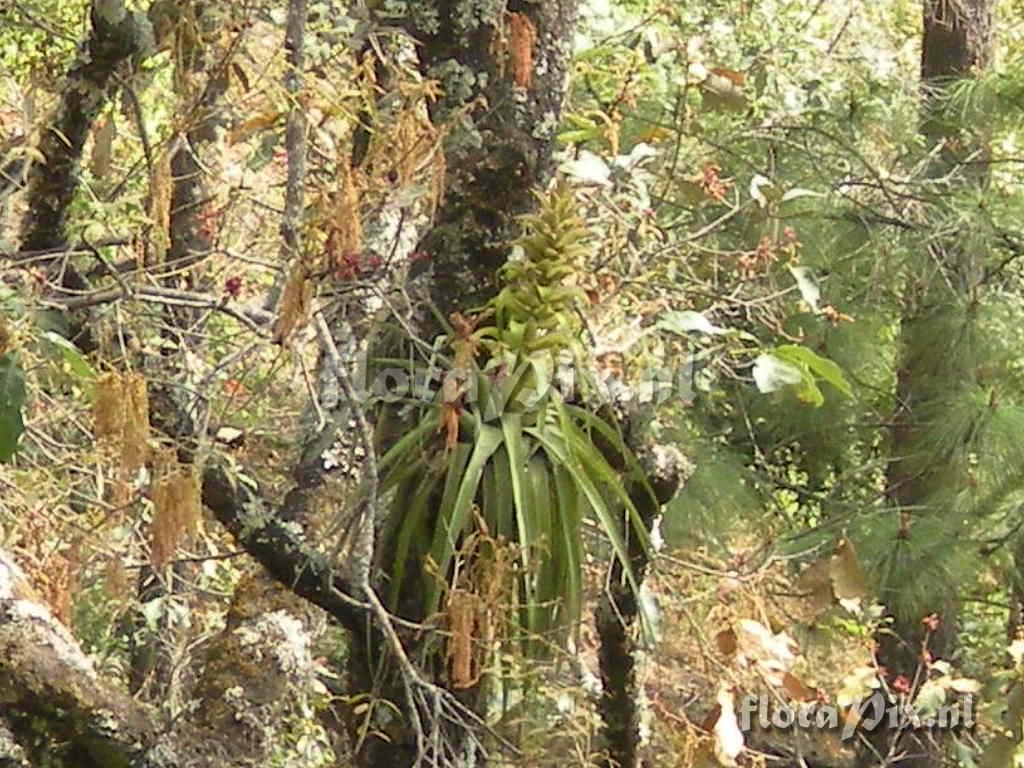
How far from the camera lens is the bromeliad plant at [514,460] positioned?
1282mm

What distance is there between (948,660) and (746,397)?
0.86 meters

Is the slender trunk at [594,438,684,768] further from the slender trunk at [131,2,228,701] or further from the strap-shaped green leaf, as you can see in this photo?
the slender trunk at [131,2,228,701]

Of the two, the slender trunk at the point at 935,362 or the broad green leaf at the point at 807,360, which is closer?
the broad green leaf at the point at 807,360

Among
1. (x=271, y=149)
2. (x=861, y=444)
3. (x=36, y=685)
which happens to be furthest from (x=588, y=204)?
(x=861, y=444)

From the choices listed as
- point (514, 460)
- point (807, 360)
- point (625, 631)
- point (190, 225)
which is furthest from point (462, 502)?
point (190, 225)

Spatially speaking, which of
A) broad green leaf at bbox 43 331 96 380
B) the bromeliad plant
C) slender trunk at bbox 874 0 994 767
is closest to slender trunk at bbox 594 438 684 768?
the bromeliad plant

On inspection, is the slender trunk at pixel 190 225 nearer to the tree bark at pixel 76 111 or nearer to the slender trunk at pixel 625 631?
the tree bark at pixel 76 111

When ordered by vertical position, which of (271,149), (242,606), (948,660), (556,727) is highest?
(271,149)

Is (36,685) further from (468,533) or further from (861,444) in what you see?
(861,444)

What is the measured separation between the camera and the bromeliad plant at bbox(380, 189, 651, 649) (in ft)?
4.21

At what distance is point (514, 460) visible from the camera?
51.1 inches

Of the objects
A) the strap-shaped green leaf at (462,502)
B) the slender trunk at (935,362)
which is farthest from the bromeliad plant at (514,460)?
the slender trunk at (935,362)

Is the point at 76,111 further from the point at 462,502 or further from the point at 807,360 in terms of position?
the point at 807,360

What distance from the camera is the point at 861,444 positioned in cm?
373
